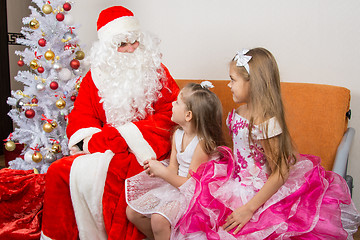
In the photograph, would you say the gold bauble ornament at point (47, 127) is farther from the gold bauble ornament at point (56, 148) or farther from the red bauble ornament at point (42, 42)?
the red bauble ornament at point (42, 42)

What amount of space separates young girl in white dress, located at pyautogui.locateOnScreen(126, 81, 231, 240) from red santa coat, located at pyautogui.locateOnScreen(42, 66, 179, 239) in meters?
0.10

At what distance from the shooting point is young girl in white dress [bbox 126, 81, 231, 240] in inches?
64.4

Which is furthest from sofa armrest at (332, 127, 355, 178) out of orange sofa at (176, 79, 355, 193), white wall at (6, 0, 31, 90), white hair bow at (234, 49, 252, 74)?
white wall at (6, 0, 31, 90)

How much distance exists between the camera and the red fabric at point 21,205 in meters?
2.07

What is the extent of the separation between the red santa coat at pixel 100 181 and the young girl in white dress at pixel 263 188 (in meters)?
0.47

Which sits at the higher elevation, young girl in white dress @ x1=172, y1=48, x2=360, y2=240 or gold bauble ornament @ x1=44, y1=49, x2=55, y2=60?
gold bauble ornament @ x1=44, y1=49, x2=55, y2=60

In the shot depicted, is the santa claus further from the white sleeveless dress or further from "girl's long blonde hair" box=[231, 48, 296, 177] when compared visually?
"girl's long blonde hair" box=[231, 48, 296, 177]

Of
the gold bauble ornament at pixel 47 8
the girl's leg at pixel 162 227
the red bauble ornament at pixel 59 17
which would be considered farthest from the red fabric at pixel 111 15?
the girl's leg at pixel 162 227

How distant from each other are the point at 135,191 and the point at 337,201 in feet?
3.17

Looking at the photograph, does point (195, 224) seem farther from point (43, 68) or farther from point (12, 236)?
point (43, 68)

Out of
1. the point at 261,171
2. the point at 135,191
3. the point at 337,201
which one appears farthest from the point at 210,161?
the point at 337,201

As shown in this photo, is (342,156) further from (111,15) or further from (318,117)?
(111,15)

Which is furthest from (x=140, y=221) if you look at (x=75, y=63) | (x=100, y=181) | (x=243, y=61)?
(x=75, y=63)

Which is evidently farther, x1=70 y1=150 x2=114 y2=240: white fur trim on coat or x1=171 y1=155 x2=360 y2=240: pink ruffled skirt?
x1=70 y1=150 x2=114 y2=240: white fur trim on coat
